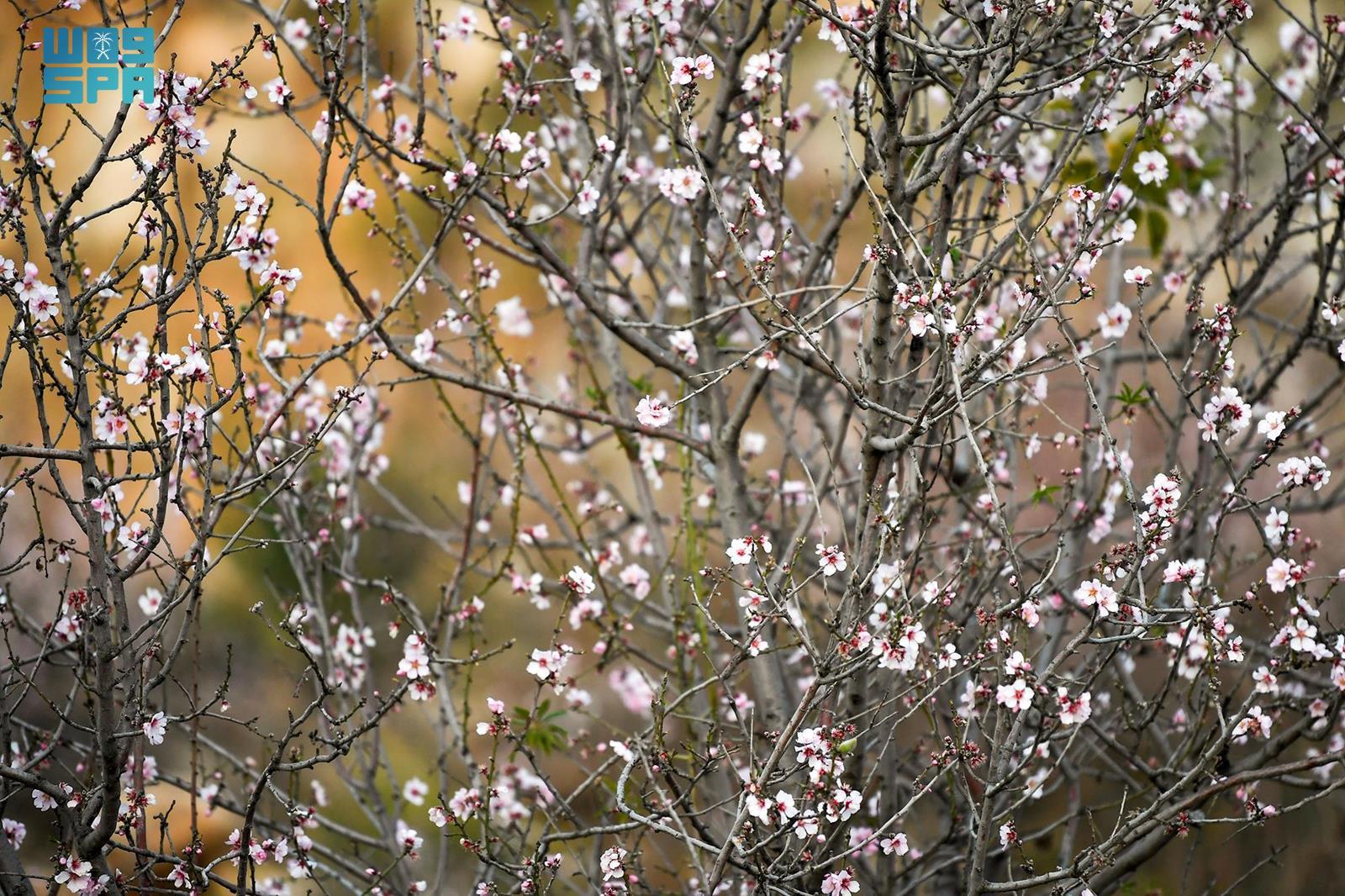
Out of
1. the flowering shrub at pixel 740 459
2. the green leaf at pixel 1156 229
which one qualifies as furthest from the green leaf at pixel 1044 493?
the green leaf at pixel 1156 229

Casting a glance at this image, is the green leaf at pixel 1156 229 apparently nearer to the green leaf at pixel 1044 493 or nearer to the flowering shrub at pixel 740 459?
the flowering shrub at pixel 740 459

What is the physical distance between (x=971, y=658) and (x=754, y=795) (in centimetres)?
74

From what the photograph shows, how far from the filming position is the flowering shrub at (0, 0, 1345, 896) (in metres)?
2.51

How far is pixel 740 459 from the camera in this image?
4.01 m

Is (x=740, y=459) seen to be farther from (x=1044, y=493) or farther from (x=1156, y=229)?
(x=1156, y=229)

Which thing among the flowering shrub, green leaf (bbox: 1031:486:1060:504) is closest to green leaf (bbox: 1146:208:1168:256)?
the flowering shrub

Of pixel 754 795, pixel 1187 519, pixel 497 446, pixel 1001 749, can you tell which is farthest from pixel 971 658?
pixel 497 446

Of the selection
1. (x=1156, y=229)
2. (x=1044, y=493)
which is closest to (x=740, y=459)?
(x=1044, y=493)

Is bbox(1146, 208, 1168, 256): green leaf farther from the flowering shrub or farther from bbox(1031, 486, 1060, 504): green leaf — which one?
bbox(1031, 486, 1060, 504): green leaf

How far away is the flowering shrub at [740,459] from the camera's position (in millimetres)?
2514

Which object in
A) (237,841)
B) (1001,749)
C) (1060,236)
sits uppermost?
(1060,236)

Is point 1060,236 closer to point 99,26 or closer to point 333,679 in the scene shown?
point 333,679

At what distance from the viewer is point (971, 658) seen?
282cm

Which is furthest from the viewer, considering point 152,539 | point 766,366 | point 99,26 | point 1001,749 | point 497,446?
point 497,446
